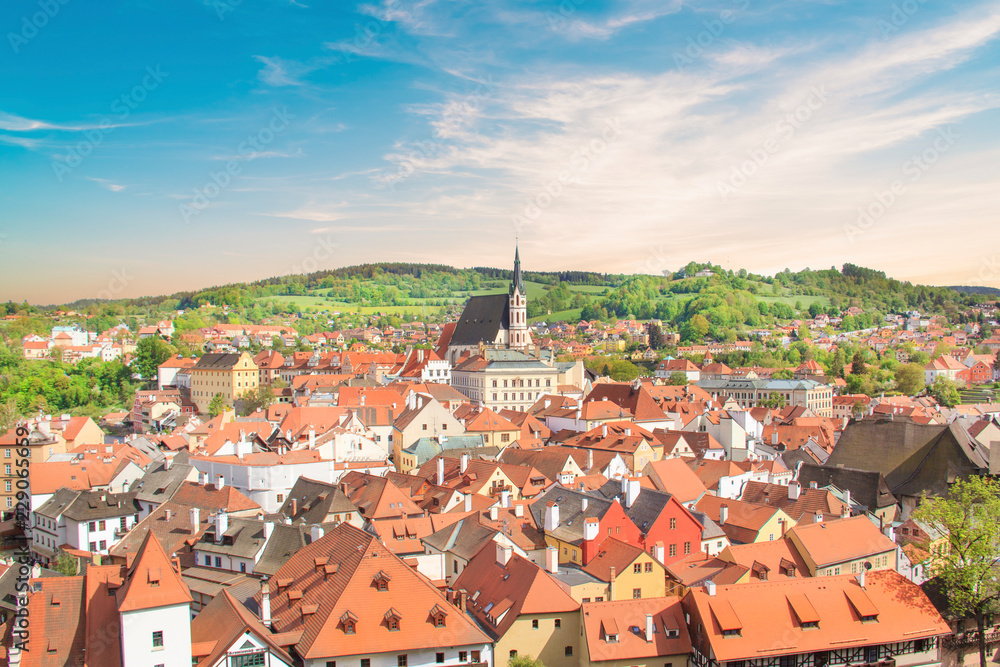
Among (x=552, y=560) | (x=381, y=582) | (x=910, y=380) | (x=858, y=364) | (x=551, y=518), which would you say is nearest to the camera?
(x=381, y=582)

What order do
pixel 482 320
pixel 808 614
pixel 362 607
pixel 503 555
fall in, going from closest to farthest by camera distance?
pixel 362 607, pixel 808 614, pixel 503 555, pixel 482 320

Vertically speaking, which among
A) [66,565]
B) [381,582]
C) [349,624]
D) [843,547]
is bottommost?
[66,565]

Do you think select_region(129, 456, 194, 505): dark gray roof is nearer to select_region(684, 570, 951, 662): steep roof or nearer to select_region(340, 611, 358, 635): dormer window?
select_region(340, 611, 358, 635): dormer window

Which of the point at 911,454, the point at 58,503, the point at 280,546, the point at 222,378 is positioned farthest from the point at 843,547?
the point at 222,378

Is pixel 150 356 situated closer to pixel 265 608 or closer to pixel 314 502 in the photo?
pixel 314 502

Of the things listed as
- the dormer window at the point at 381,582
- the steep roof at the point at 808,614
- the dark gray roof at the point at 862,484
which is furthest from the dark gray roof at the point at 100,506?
the dark gray roof at the point at 862,484

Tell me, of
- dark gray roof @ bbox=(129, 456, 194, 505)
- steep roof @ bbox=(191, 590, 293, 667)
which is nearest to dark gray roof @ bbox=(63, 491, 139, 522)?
dark gray roof @ bbox=(129, 456, 194, 505)

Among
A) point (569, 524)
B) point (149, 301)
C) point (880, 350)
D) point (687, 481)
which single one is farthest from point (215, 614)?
point (149, 301)
